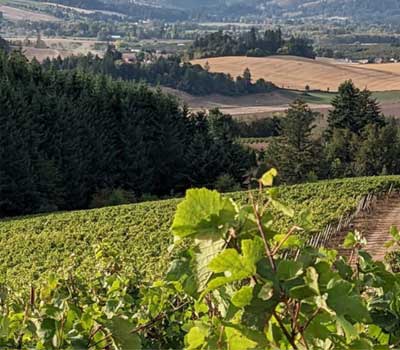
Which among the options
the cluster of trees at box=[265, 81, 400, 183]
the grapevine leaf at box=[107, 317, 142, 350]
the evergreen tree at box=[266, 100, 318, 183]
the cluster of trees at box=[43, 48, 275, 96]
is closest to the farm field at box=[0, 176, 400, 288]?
the cluster of trees at box=[265, 81, 400, 183]

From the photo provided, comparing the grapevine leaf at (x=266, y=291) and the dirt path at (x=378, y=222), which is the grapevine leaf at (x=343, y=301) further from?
the dirt path at (x=378, y=222)

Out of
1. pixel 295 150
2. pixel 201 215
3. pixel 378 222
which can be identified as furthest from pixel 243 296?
pixel 295 150

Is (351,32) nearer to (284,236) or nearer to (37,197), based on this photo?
(37,197)

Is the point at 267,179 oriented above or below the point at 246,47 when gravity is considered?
above

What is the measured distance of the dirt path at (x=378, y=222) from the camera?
1287 cm

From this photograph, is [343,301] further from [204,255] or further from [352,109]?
[352,109]

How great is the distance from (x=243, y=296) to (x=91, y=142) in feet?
78.2

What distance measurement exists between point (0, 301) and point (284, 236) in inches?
50.4

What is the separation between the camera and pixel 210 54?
80875mm

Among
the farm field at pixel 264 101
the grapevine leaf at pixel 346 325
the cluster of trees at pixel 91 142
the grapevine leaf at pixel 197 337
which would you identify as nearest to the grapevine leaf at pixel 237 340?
the grapevine leaf at pixel 197 337

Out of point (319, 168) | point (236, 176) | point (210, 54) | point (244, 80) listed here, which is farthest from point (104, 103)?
point (210, 54)

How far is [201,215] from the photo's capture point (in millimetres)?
1328

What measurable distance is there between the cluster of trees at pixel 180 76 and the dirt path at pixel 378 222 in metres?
48.8

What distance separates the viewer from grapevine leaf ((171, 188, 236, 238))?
52.1 inches
